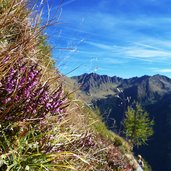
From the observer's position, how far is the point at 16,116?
3621 millimetres

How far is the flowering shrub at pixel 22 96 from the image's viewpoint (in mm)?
3537

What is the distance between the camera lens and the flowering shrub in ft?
11.6

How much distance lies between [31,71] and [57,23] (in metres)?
1.07

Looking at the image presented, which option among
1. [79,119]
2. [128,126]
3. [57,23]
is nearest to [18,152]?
[57,23]

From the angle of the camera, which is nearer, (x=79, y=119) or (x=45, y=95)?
(x=45, y=95)

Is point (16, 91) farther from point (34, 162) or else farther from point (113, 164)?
point (113, 164)

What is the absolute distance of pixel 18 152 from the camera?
3.46 metres

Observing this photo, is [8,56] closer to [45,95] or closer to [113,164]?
[45,95]

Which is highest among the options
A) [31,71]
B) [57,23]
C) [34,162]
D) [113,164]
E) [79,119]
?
Answer: [57,23]

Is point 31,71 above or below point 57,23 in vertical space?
below

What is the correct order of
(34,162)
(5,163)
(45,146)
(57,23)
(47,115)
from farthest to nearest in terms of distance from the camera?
(57,23), (47,115), (45,146), (34,162), (5,163)

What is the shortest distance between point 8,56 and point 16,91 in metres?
0.36

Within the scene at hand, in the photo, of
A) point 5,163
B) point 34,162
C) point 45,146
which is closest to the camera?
point 5,163

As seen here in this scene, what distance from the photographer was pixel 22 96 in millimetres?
3689
